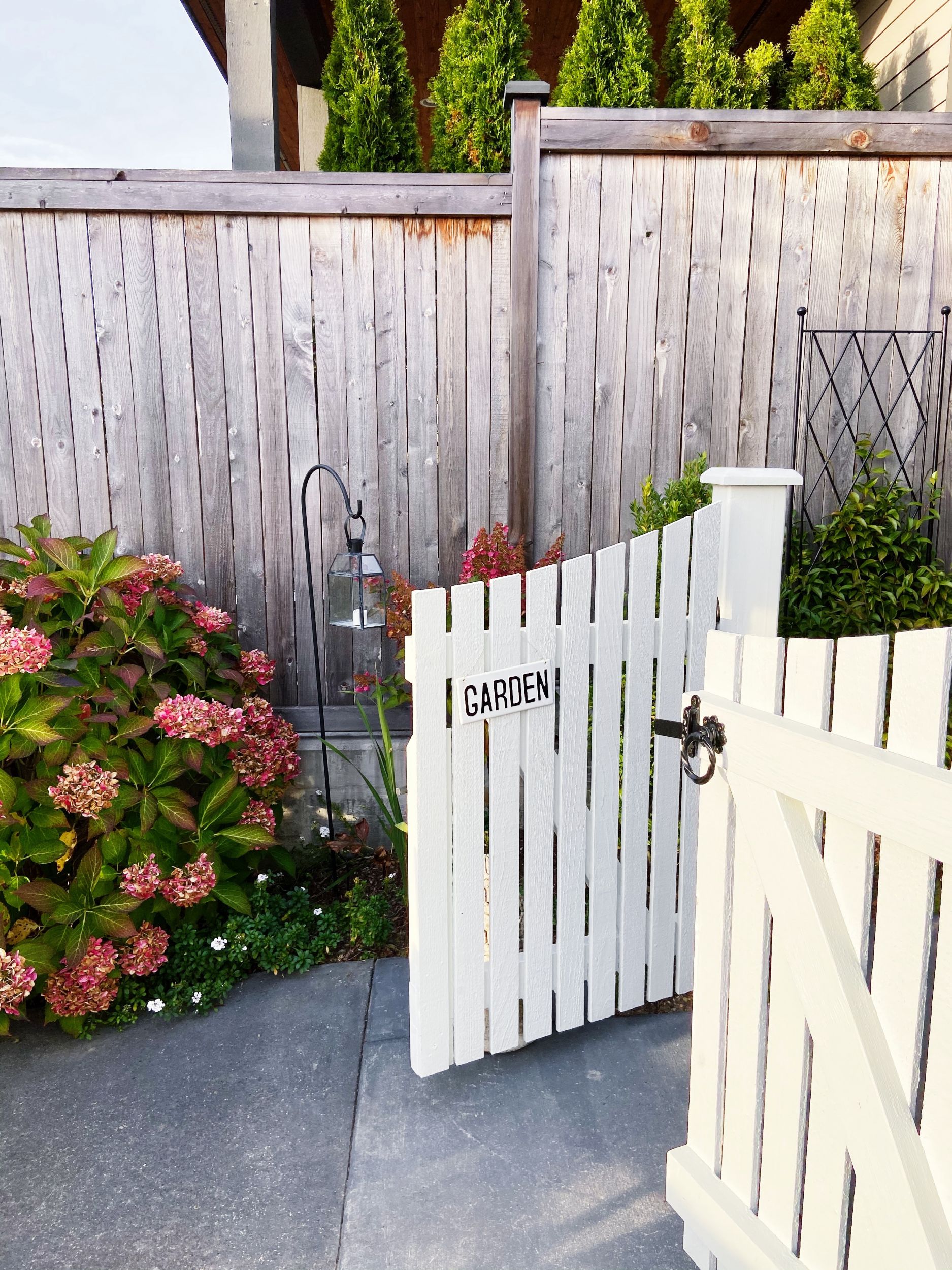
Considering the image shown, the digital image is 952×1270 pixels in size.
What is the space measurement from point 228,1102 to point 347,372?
2.28 m

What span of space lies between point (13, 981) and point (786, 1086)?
1775mm

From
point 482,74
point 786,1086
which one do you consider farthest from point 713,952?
point 482,74

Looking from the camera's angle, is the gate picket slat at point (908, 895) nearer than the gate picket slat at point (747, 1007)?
Yes

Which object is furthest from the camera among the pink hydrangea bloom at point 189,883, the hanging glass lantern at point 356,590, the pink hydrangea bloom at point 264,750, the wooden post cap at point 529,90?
the wooden post cap at point 529,90

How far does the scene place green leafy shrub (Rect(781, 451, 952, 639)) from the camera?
2.91 metres

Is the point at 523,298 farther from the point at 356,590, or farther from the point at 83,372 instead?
the point at 83,372

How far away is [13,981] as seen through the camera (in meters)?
2.00

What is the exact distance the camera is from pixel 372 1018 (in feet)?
7.29

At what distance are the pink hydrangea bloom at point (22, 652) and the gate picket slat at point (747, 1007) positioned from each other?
68.6 inches

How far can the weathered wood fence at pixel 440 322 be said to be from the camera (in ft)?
9.20

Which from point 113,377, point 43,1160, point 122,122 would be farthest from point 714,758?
point 122,122

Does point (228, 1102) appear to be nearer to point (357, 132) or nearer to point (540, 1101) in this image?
point (540, 1101)

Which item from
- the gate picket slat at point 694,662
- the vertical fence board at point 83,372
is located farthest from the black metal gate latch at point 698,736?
the vertical fence board at point 83,372

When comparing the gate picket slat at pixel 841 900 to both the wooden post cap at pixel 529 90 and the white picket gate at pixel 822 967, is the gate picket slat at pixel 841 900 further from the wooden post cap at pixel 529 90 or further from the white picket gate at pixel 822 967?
the wooden post cap at pixel 529 90
